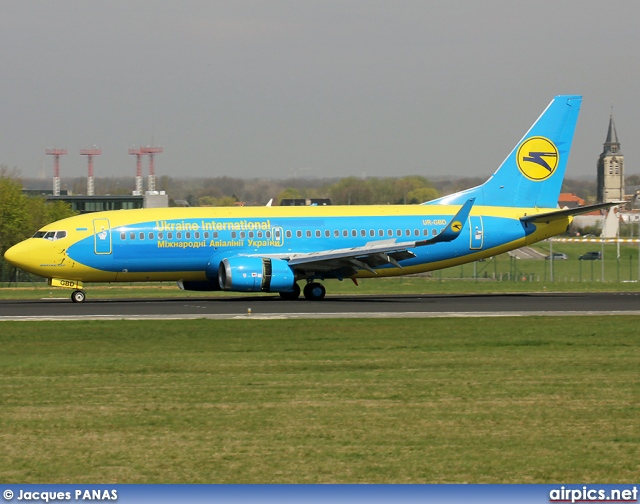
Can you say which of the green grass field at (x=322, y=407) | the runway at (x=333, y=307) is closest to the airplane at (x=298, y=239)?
the runway at (x=333, y=307)

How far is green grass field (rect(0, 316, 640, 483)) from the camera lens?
11.8 m

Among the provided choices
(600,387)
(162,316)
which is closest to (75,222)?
(162,316)

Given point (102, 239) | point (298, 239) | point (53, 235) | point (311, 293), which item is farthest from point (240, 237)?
point (53, 235)

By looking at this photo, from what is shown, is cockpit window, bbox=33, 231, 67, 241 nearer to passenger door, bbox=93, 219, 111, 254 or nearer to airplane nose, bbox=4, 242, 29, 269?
airplane nose, bbox=4, 242, 29, 269

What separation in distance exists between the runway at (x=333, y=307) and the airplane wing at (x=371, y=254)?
1.51 meters

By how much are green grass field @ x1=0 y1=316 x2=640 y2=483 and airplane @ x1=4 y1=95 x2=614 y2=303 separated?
13046 millimetres

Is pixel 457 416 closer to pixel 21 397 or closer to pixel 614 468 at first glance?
pixel 614 468

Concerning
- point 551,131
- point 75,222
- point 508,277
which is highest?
point 551,131

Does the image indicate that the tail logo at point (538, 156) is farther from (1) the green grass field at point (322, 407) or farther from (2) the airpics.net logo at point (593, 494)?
(2) the airpics.net logo at point (593, 494)

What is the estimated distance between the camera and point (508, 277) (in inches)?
2457

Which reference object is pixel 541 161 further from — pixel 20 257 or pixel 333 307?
pixel 20 257

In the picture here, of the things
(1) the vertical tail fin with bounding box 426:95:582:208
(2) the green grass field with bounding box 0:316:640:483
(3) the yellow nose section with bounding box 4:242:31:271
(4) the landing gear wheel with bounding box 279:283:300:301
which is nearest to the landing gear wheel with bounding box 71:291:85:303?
(3) the yellow nose section with bounding box 4:242:31:271

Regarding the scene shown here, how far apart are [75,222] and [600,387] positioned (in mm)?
27867

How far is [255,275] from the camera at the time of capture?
1508 inches
